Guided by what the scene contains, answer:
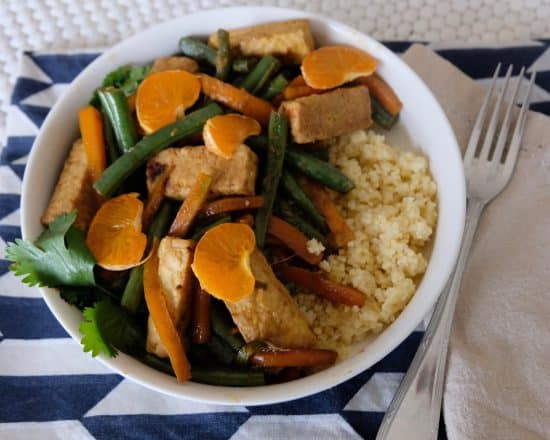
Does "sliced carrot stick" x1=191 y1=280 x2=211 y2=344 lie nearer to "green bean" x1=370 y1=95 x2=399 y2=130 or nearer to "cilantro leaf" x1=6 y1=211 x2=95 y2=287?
"cilantro leaf" x1=6 y1=211 x2=95 y2=287

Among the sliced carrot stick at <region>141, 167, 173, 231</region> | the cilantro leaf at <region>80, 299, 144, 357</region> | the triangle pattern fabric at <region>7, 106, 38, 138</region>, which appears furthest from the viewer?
the triangle pattern fabric at <region>7, 106, 38, 138</region>

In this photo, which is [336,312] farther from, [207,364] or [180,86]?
[180,86]

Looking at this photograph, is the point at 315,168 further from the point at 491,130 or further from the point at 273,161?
the point at 491,130

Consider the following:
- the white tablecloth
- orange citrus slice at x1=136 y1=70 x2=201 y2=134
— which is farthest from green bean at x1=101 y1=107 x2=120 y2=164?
the white tablecloth

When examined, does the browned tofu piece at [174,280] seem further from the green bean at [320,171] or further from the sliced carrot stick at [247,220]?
the green bean at [320,171]

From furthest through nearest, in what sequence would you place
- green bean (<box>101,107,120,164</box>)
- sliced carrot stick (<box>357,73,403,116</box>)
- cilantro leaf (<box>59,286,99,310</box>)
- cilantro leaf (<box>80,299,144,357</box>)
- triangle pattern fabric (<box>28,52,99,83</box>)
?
triangle pattern fabric (<box>28,52,99,83</box>), sliced carrot stick (<box>357,73,403,116</box>), green bean (<box>101,107,120,164</box>), cilantro leaf (<box>59,286,99,310</box>), cilantro leaf (<box>80,299,144,357</box>)

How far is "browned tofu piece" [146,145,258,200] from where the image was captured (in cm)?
173

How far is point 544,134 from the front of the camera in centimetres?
204

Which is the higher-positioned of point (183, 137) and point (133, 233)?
point (183, 137)

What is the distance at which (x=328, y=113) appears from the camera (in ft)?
6.13

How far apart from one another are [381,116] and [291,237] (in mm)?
528

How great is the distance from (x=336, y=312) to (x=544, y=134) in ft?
2.97

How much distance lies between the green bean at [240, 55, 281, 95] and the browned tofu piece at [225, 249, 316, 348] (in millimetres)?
553

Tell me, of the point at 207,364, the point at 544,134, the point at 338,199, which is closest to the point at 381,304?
the point at 338,199
